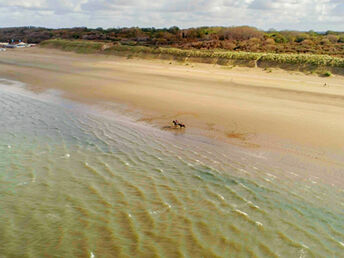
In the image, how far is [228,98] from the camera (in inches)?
583

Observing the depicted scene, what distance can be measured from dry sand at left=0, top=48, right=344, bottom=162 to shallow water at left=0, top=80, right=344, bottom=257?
1.87 meters

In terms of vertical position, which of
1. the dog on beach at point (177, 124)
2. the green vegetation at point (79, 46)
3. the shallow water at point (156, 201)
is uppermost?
the green vegetation at point (79, 46)

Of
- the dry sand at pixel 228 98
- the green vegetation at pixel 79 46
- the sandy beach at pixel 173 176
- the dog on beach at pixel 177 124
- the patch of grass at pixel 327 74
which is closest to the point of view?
the sandy beach at pixel 173 176

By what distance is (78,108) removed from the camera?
13703 millimetres

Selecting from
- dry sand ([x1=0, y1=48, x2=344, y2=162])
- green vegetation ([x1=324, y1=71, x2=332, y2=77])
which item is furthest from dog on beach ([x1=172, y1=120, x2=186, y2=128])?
green vegetation ([x1=324, y1=71, x2=332, y2=77])

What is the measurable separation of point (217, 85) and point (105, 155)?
11.2 meters

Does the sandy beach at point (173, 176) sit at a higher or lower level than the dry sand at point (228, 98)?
lower

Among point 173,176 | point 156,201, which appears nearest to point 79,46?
point 173,176

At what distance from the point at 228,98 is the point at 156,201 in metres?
9.75

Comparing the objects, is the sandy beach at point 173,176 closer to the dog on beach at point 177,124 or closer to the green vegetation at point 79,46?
the dog on beach at point 177,124

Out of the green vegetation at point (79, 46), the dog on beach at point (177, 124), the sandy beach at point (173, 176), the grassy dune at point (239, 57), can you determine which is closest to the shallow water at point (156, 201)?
the sandy beach at point (173, 176)

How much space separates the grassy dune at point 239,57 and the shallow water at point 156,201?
1607 cm

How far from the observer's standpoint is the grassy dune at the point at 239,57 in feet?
70.1

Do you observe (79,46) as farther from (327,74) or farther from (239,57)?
(327,74)
